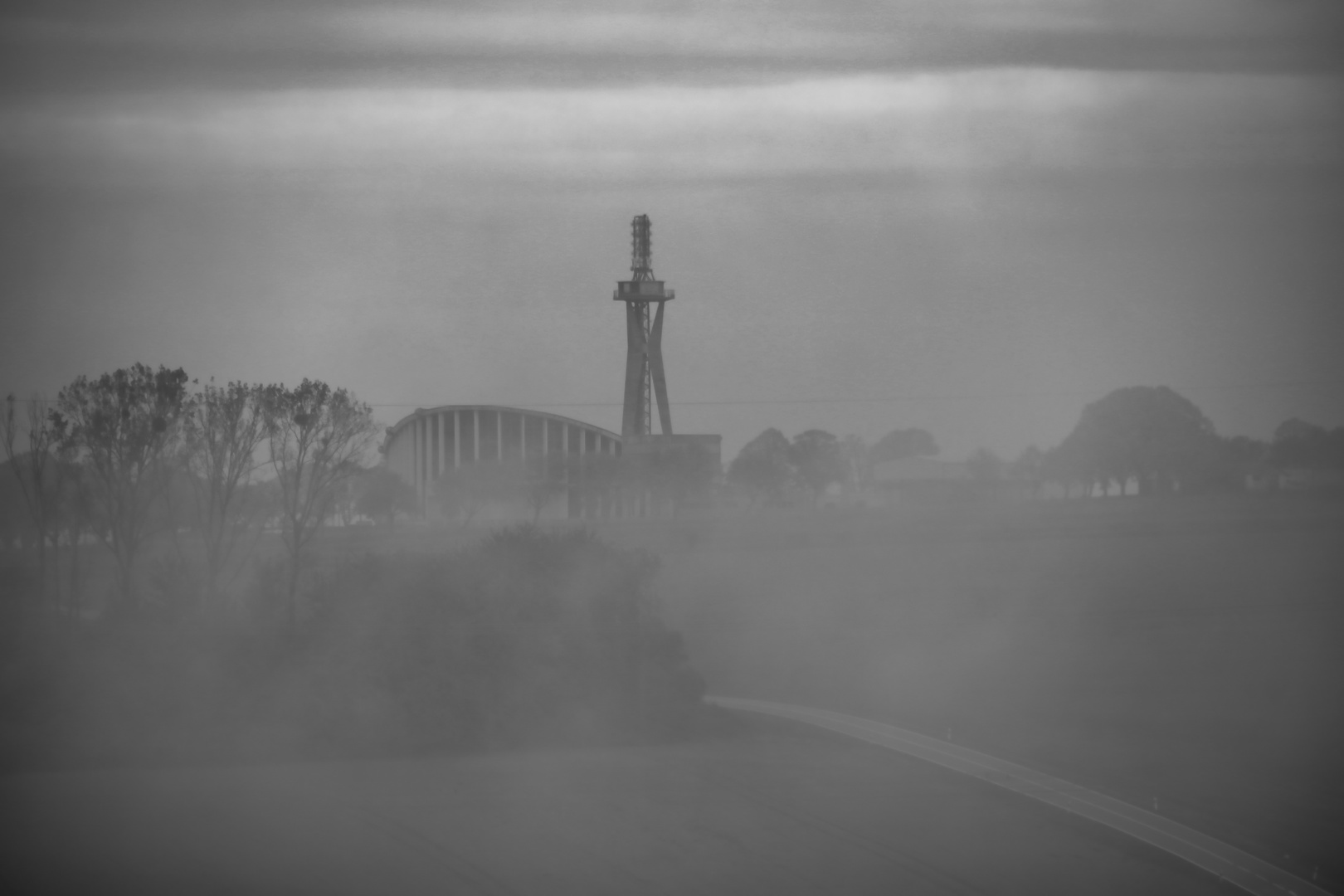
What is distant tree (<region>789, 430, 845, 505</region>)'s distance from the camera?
53719mm

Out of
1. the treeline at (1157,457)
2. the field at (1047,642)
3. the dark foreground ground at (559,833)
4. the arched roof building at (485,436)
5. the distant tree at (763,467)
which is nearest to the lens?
the dark foreground ground at (559,833)

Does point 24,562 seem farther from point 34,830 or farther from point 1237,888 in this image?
point 1237,888

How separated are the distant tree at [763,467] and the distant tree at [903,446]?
400 centimetres

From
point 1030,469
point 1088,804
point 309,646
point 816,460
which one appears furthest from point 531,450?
point 1088,804

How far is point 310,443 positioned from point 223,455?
213cm

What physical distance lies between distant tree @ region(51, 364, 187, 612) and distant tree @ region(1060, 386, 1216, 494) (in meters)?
29.0

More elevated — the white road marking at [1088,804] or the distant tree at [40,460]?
the distant tree at [40,460]

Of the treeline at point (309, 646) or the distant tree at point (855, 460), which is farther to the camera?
the distant tree at point (855, 460)

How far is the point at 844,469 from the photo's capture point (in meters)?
54.5

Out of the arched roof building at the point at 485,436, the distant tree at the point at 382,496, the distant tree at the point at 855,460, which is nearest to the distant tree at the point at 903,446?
the distant tree at the point at 855,460

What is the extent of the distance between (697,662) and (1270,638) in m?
13.1

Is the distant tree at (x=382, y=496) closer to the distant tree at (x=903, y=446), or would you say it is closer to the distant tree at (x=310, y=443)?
the distant tree at (x=310, y=443)

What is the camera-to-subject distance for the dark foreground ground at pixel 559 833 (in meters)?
13.4

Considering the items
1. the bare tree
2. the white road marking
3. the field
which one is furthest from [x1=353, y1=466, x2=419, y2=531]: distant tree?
the white road marking
